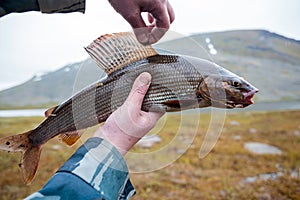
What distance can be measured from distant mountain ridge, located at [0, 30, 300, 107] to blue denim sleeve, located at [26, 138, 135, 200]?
1.00 m

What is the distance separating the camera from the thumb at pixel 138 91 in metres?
0.43

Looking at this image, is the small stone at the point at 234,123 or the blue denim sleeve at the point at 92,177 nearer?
the blue denim sleeve at the point at 92,177

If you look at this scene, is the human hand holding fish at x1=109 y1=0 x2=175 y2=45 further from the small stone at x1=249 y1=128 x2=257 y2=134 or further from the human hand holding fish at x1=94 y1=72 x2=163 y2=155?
the small stone at x1=249 y1=128 x2=257 y2=134

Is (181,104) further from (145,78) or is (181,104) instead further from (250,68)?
(250,68)

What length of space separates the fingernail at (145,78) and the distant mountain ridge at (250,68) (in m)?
0.92

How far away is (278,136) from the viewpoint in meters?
1.84

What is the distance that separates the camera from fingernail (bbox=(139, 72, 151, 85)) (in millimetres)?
460

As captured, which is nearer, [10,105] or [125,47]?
[125,47]

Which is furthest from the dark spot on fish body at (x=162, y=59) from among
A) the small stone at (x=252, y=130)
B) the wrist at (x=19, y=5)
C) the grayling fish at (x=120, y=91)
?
the small stone at (x=252, y=130)

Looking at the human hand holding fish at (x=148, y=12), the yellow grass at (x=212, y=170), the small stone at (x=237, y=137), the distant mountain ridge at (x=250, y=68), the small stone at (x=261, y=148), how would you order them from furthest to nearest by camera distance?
the small stone at (x=237, y=137), the small stone at (x=261, y=148), the distant mountain ridge at (x=250, y=68), the yellow grass at (x=212, y=170), the human hand holding fish at (x=148, y=12)

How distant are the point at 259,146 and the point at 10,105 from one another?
1.24 metres

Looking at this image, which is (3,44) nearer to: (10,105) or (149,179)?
(10,105)

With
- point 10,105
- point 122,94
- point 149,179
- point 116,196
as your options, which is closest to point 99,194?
point 116,196

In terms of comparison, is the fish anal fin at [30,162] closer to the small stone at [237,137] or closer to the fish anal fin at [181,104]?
the fish anal fin at [181,104]
